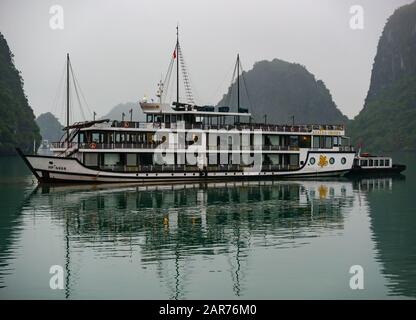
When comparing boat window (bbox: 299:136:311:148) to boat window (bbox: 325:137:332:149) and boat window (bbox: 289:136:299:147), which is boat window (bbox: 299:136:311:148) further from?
boat window (bbox: 325:137:332:149)

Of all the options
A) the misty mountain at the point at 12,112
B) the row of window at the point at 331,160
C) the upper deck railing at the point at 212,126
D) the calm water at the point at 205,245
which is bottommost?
the calm water at the point at 205,245

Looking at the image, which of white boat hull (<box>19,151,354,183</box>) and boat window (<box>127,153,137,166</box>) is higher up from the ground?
boat window (<box>127,153,137,166</box>)

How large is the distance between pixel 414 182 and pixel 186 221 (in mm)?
34993

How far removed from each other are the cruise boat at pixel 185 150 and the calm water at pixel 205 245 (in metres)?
7.93

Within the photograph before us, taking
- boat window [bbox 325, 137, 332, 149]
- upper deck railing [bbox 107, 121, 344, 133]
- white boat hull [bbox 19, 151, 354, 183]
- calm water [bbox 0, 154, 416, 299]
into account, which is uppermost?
upper deck railing [bbox 107, 121, 344, 133]

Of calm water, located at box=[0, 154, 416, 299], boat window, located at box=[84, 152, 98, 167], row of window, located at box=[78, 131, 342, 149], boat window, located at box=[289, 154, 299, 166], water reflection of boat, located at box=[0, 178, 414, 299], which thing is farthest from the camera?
boat window, located at box=[289, 154, 299, 166]

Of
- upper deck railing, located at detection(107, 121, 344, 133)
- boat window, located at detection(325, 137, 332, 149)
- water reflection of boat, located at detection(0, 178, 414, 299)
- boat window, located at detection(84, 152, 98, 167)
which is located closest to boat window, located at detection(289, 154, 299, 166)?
upper deck railing, located at detection(107, 121, 344, 133)

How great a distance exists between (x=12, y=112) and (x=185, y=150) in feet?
284

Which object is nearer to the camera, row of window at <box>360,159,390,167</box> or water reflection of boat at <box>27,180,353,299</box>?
water reflection of boat at <box>27,180,353,299</box>

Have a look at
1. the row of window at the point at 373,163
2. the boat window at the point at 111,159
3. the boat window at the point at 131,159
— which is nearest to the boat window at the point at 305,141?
Answer: the row of window at the point at 373,163

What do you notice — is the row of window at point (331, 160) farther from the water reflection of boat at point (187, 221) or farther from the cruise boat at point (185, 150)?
the water reflection of boat at point (187, 221)

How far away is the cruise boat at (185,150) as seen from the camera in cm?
4894

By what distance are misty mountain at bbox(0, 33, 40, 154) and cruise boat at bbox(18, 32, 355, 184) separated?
245 ft

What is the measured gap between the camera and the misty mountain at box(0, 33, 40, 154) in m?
123
